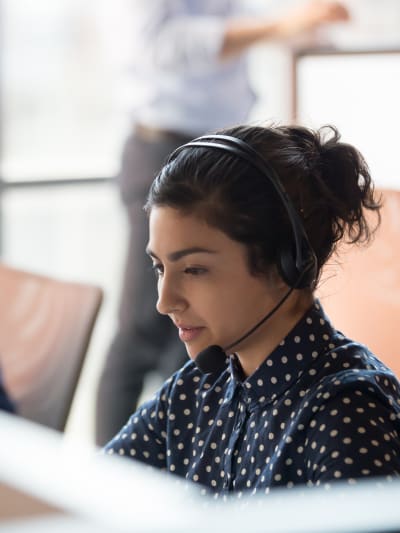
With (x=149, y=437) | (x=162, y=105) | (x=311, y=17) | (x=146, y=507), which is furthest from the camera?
(x=162, y=105)

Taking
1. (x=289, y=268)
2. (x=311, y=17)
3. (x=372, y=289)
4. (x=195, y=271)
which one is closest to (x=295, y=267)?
(x=289, y=268)

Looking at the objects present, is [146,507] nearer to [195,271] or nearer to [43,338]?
[195,271]

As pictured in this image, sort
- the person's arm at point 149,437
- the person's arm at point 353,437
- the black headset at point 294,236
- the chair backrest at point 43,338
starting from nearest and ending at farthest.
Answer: the person's arm at point 353,437, the black headset at point 294,236, the person's arm at point 149,437, the chair backrest at point 43,338

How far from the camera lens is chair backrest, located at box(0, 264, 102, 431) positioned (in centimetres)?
156

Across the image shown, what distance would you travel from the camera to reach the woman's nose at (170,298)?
3.52 ft

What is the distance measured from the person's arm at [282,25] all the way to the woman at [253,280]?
3.88 feet

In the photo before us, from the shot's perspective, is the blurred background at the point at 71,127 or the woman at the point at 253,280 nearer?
the woman at the point at 253,280

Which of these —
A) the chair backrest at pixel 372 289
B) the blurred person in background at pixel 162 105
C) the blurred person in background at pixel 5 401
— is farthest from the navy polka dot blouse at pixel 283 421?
the blurred person in background at pixel 162 105

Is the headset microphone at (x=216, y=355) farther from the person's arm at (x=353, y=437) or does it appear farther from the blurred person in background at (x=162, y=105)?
the blurred person in background at (x=162, y=105)

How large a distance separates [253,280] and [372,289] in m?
0.34

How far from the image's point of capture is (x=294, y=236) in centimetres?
105

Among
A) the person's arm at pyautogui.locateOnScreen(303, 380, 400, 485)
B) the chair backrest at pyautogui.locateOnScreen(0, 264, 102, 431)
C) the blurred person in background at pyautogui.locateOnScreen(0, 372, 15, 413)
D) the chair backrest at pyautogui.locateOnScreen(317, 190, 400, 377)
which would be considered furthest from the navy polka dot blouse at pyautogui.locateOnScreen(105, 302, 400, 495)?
the blurred person in background at pyautogui.locateOnScreen(0, 372, 15, 413)

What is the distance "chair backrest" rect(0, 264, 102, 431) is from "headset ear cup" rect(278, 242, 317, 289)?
56 centimetres

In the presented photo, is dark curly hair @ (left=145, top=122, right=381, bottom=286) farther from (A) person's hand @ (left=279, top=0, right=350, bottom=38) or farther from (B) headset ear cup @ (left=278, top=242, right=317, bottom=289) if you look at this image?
(A) person's hand @ (left=279, top=0, right=350, bottom=38)
